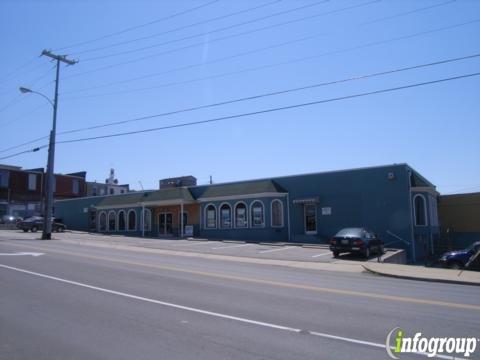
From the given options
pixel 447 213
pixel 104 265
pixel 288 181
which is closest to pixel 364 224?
pixel 288 181

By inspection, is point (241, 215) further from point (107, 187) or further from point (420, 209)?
point (107, 187)

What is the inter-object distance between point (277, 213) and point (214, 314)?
2436 centimetres

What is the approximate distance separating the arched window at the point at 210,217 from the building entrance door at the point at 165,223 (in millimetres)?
4301

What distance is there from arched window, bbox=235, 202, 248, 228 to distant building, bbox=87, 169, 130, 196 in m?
47.3

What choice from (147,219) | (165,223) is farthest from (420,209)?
(147,219)

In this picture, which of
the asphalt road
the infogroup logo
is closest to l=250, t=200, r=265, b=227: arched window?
the asphalt road

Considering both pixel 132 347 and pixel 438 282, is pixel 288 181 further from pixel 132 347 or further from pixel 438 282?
pixel 132 347

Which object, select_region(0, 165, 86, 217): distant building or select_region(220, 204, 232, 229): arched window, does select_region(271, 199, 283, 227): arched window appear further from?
select_region(0, 165, 86, 217): distant building

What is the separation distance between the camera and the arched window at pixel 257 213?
107ft

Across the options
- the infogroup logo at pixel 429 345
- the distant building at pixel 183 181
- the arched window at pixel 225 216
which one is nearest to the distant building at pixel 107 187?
the distant building at pixel 183 181

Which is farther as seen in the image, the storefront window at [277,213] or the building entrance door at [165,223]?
the building entrance door at [165,223]

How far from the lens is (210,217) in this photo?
1419 inches

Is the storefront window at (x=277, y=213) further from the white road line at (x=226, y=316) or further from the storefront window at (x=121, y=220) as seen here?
the white road line at (x=226, y=316)

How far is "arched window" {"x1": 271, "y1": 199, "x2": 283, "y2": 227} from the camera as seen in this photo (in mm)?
32375
